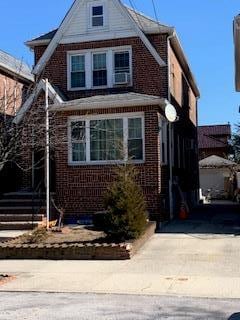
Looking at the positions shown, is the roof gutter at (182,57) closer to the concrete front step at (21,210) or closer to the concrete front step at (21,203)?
the concrete front step at (21,203)

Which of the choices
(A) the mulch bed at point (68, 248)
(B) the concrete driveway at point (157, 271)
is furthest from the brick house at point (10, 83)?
(B) the concrete driveway at point (157, 271)

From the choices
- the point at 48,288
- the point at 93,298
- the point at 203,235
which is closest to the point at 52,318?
the point at 93,298

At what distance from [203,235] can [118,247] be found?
417 centimetres

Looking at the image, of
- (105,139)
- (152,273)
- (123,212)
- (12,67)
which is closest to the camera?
(152,273)

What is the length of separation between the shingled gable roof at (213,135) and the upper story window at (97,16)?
3590 cm

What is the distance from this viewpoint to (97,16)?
74.4ft

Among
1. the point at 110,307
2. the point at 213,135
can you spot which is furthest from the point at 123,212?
the point at 213,135

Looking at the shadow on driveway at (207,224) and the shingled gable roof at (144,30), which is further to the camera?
the shingled gable roof at (144,30)

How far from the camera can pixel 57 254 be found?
14.1m

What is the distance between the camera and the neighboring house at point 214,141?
5709 cm

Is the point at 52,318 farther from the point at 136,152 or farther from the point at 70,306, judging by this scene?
the point at 136,152

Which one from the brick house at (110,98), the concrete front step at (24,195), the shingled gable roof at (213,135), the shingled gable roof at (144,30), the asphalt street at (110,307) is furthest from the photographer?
the shingled gable roof at (213,135)

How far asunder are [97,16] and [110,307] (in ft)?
53.1

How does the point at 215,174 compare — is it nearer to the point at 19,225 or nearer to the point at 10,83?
the point at 10,83
